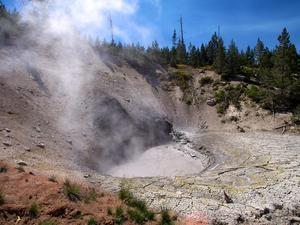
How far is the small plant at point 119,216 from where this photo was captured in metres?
12.4

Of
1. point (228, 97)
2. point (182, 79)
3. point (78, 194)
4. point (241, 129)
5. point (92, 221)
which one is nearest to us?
point (92, 221)

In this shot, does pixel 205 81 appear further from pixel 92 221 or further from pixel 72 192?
pixel 92 221

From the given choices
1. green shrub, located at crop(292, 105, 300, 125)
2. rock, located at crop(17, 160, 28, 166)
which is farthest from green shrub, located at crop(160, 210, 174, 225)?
green shrub, located at crop(292, 105, 300, 125)

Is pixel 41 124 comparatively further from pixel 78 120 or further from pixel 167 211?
pixel 167 211

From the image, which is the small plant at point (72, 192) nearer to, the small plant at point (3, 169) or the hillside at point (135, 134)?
the hillside at point (135, 134)

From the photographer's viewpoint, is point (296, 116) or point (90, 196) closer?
point (90, 196)

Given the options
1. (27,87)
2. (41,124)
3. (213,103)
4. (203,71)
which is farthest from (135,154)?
(203,71)

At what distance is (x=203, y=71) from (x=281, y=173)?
104 ft

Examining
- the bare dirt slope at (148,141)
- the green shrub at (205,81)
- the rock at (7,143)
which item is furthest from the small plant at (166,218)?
the green shrub at (205,81)

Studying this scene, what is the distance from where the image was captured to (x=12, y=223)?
1095cm

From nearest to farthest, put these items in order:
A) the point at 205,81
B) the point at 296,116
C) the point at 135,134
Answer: the point at 135,134 < the point at 296,116 < the point at 205,81

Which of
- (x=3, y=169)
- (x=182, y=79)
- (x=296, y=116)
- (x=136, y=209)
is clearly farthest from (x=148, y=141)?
(x=3, y=169)

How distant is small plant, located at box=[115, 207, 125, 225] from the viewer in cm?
1238

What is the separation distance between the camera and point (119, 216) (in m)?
12.6
